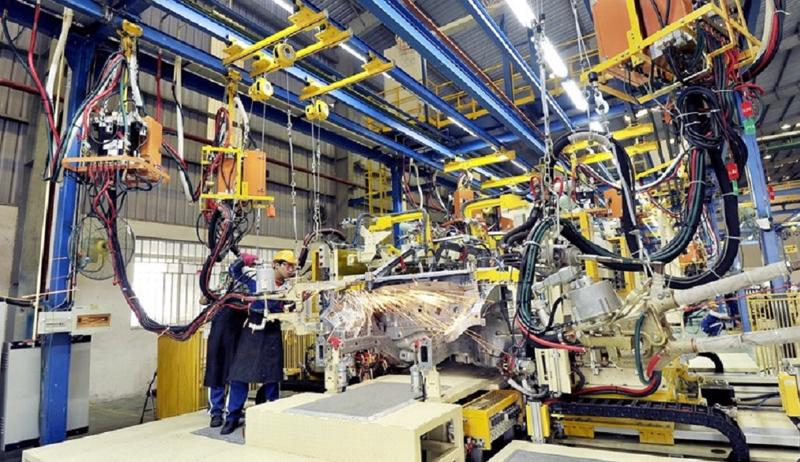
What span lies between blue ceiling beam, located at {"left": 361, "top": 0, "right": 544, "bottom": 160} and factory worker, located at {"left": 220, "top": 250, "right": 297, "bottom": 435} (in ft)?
9.42

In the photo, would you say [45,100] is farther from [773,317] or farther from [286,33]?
[773,317]

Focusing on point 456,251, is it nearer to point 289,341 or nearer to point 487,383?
point 487,383

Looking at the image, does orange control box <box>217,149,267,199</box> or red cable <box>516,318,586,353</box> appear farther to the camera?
orange control box <box>217,149,267,199</box>

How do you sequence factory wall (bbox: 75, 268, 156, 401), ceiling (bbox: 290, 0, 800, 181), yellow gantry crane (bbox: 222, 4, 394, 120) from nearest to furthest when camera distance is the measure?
yellow gantry crane (bbox: 222, 4, 394, 120)
factory wall (bbox: 75, 268, 156, 401)
ceiling (bbox: 290, 0, 800, 181)

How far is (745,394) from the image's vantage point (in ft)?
Answer: 12.9

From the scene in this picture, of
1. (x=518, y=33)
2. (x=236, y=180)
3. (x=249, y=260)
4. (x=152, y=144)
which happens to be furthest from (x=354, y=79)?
(x=518, y=33)

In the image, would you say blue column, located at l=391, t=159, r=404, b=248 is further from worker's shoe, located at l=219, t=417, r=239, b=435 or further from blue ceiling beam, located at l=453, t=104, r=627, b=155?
worker's shoe, located at l=219, t=417, r=239, b=435

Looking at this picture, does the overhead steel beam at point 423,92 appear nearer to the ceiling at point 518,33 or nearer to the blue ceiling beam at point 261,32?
the blue ceiling beam at point 261,32

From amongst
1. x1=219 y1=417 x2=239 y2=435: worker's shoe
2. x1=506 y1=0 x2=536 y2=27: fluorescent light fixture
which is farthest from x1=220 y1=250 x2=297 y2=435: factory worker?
x1=506 y1=0 x2=536 y2=27: fluorescent light fixture

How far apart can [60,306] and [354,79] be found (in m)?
3.97

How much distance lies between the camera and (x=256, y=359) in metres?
3.69

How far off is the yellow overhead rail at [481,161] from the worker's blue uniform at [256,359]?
538cm

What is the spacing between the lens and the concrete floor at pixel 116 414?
555 centimetres

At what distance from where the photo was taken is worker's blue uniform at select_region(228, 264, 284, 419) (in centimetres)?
363
